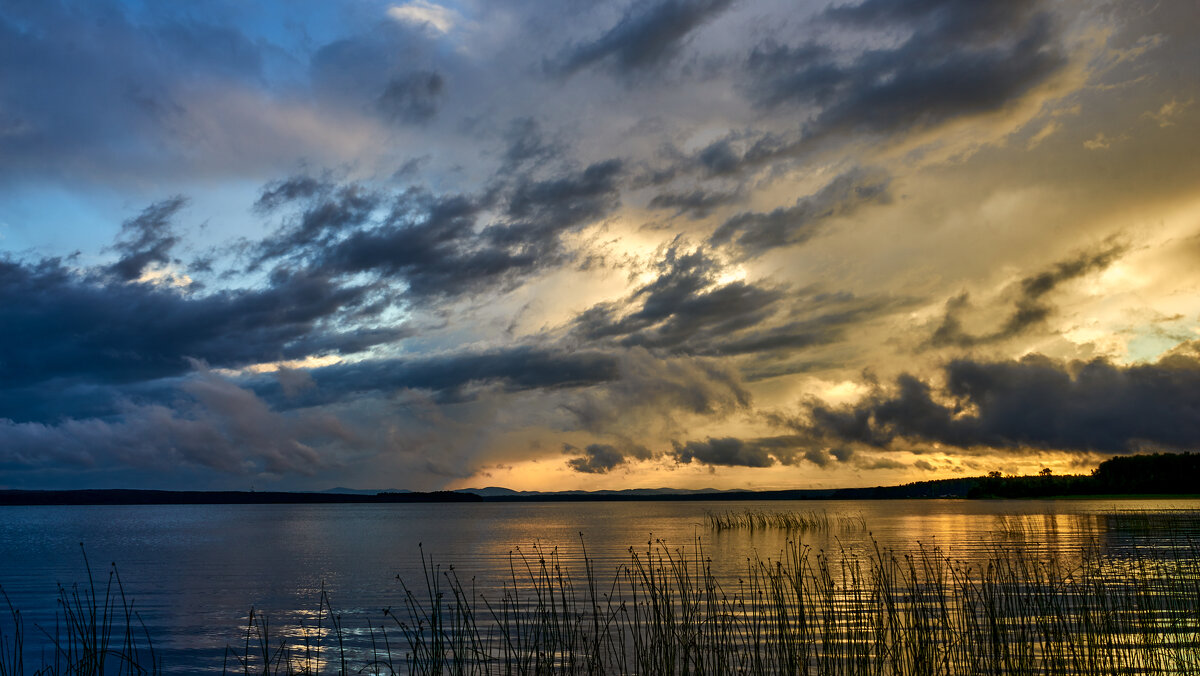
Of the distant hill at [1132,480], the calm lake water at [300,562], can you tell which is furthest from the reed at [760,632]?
the distant hill at [1132,480]

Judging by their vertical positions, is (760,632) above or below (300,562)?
→ above

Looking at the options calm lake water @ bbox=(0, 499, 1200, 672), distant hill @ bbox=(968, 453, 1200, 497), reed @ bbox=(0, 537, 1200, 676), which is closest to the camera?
reed @ bbox=(0, 537, 1200, 676)

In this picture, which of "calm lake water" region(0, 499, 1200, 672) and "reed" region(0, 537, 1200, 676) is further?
"calm lake water" region(0, 499, 1200, 672)

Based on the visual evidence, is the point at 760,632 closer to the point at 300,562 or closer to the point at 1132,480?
the point at 300,562

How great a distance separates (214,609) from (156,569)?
17.7 metres

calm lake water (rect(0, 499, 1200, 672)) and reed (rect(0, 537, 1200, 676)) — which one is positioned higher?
reed (rect(0, 537, 1200, 676))

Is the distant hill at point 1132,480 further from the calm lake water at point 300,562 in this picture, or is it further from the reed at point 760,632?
the reed at point 760,632

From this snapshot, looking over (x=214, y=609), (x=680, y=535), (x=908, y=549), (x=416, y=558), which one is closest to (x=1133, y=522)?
(x=908, y=549)

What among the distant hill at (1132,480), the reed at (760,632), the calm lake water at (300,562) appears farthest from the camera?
the distant hill at (1132,480)

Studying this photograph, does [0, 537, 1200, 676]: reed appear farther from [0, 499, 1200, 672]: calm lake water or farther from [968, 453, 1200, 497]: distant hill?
[968, 453, 1200, 497]: distant hill

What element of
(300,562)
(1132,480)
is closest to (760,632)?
(300,562)

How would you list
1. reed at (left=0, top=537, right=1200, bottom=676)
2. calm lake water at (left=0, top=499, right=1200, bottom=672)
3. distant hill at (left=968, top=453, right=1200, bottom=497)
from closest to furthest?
reed at (left=0, top=537, right=1200, bottom=676), calm lake water at (left=0, top=499, right=1200, bottom=672), distant hill at (left=968, top=453, right=1200, bottom=497)

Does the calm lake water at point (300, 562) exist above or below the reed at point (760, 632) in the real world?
below

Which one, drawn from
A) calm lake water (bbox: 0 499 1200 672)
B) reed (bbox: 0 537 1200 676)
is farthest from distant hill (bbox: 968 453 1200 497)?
reed (bbox: 0 537 1200 676)
